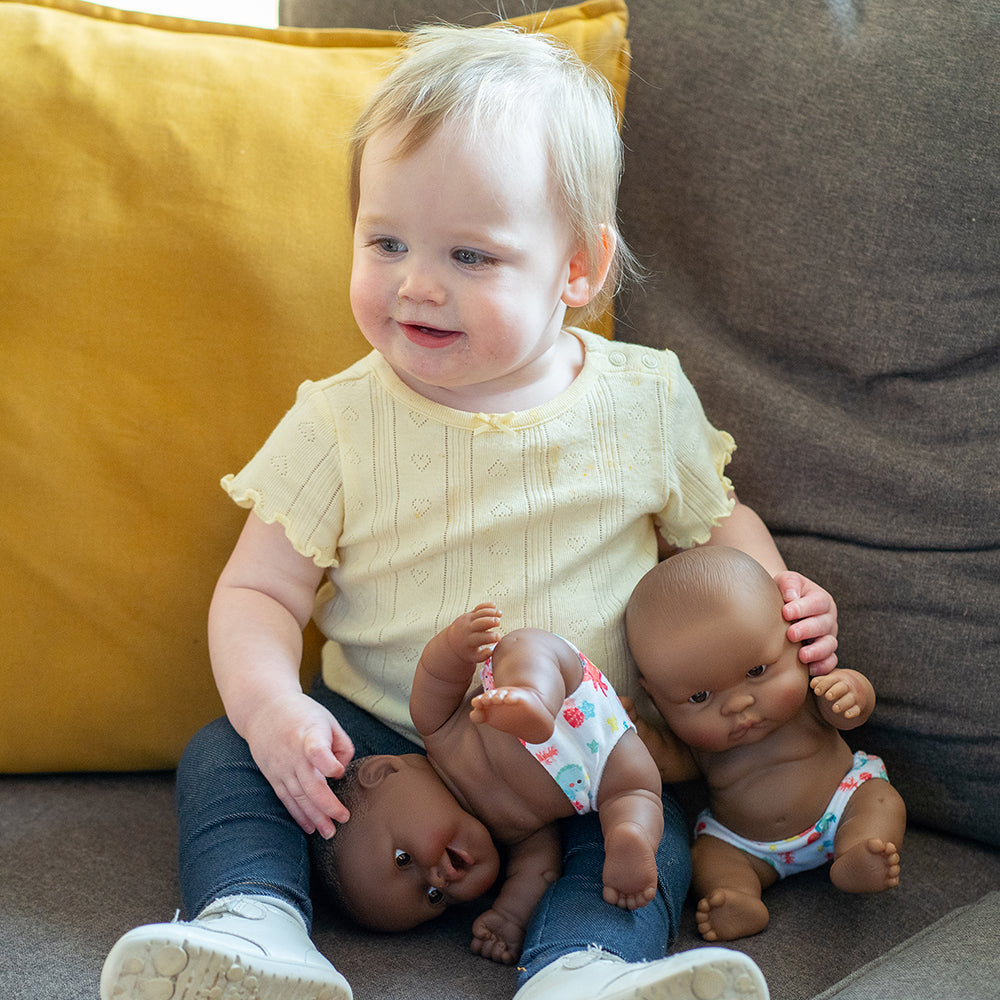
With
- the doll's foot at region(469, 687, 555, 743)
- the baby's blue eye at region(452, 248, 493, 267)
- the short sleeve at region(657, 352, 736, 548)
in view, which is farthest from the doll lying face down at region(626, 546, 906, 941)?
the baby's blue eye at region(452, 248, 493, 267)

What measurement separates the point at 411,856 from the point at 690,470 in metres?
0.45

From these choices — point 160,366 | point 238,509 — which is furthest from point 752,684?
point 160,366

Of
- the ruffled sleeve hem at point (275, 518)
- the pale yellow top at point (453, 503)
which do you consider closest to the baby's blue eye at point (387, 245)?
the pale yellow top at point (453, 503)

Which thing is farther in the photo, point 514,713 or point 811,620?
point 811,620

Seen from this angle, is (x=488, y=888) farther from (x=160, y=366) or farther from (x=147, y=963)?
(x=160, y=366)

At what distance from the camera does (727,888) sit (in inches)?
36.0

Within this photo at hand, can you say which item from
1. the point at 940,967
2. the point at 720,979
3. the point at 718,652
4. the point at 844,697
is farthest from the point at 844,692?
the point at 720,979

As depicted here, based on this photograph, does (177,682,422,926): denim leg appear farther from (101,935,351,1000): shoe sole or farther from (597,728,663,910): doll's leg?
(597,728,663,910): doll's leg

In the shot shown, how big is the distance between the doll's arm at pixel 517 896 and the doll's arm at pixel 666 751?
113 mm

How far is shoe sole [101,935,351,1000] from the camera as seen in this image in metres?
0.68

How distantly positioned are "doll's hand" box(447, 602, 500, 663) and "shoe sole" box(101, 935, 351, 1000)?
0.26 metres

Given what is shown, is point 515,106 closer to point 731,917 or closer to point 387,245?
point 387,245

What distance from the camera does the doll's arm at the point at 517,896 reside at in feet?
2.85

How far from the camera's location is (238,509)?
1.08 m
